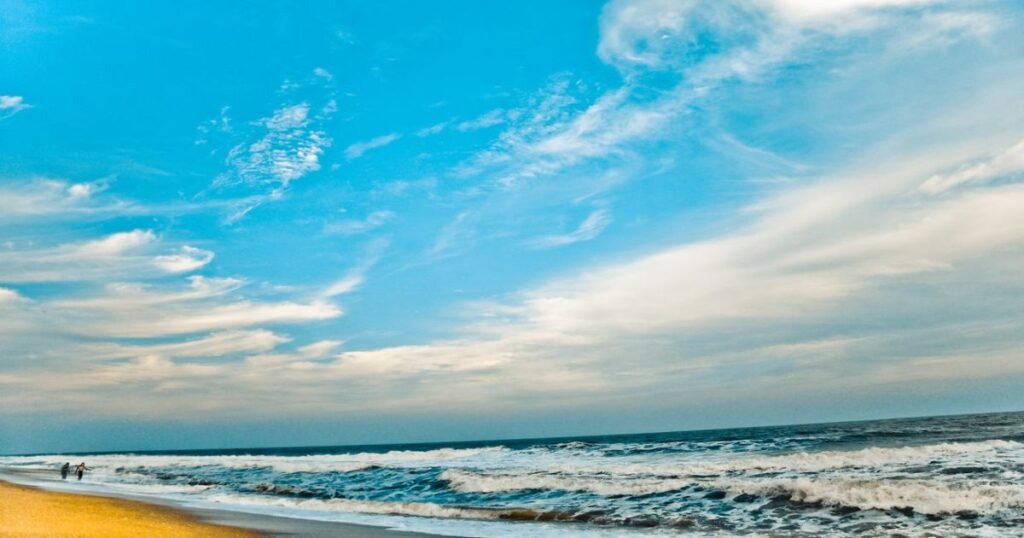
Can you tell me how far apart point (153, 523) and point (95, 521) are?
1430mm

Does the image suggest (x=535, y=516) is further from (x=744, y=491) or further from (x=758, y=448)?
Answer: (x=758, y=448)

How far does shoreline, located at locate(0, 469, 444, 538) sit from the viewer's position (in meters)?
16.0

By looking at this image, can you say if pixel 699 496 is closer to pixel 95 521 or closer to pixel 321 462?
pixel 95 521

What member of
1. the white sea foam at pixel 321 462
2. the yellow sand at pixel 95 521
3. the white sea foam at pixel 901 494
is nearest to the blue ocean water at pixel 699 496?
the white sea foam at pixel 901 494

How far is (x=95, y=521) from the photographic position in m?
18.2

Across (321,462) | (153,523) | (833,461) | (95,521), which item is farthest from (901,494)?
(321,462)

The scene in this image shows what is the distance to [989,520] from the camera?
17719 millimetres

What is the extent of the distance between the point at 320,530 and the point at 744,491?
14791mm

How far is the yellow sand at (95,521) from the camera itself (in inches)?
605

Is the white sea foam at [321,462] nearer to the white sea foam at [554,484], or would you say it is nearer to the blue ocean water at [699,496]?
the blue ocean water at [699,496]

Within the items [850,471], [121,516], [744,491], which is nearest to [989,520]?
[744,491]

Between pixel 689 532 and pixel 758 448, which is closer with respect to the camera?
pixel 689 532

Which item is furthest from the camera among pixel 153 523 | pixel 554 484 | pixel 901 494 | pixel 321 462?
pixel 321 462

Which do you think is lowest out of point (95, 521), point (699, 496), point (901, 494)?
point (699, 496)
